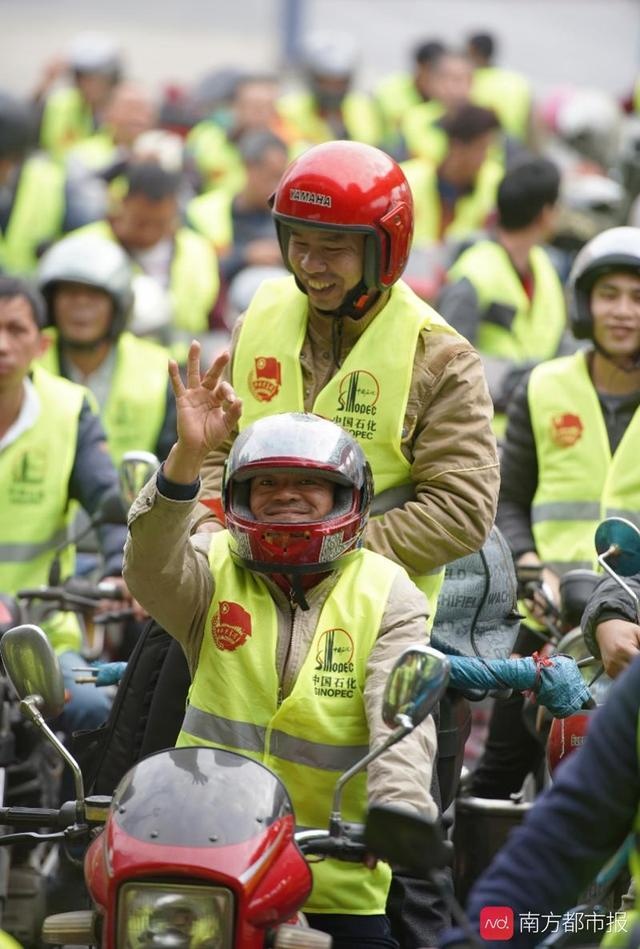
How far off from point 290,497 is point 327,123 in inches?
613

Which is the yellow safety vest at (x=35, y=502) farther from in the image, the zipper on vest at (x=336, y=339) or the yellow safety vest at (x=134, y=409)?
the zipper on vest at (x=336, y=339)

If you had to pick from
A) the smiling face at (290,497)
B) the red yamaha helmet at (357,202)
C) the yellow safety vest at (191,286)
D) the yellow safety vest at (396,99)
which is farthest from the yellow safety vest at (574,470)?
the yellow safety vest at (396,99)

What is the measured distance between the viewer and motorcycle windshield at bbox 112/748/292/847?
448 cm

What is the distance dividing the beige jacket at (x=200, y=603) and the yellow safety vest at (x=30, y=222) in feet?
28.3

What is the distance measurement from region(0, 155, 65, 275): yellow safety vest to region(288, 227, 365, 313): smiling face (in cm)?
784

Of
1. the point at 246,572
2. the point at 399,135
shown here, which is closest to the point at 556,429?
the point at 246,572

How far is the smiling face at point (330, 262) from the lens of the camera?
6.39 metres

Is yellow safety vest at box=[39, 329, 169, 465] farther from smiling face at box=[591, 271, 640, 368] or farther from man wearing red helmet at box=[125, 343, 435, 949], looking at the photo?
man wearing red helmet at box=[125, 343, 435, 949]

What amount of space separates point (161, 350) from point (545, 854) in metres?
6.21

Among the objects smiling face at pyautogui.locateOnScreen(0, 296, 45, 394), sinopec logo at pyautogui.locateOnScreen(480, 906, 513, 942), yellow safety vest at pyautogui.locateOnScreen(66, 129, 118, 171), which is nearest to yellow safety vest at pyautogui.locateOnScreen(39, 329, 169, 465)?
smiling face at pyautogui.locateOnScreen(0, 296, 45, 394)

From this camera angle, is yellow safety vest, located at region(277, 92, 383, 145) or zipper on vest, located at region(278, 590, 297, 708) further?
yellow safety vest, located at region(277, 92, 383, 145)

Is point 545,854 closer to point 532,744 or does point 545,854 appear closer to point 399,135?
point 532,744

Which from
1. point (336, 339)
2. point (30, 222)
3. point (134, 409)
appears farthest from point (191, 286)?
point (336, 339)

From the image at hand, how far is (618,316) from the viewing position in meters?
7.96
